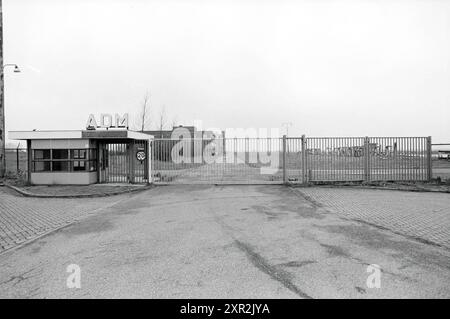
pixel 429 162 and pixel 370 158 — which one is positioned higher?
pixel 370 158

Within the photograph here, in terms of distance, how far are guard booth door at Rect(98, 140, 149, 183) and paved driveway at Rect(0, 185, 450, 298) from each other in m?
7.39

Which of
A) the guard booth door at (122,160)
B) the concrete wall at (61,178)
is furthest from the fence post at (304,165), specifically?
the concrete wall at (61,178)

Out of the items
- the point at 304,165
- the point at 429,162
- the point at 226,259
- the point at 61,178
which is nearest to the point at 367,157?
the point at 304,165

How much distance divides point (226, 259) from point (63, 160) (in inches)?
504

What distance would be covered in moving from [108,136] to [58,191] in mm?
3260

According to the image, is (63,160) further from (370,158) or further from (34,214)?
(370,158)

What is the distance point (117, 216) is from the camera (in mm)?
8648

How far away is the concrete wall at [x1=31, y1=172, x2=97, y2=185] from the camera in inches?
590

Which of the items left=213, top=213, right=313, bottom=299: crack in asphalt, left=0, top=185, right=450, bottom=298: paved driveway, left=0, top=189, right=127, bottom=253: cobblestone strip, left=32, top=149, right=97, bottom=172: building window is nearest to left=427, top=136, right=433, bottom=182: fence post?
left=0, top=185, right=450, bottom=298: paved driveway

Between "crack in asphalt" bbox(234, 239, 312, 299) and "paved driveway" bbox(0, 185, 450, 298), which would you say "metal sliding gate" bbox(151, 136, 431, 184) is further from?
"crack in asphalt" bbox(234, 239, 312, 299)

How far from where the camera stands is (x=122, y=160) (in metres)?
16.5

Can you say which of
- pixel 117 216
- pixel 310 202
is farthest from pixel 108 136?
pixel 310 202

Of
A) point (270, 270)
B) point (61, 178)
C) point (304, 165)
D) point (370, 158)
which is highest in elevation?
point (370, 158)
